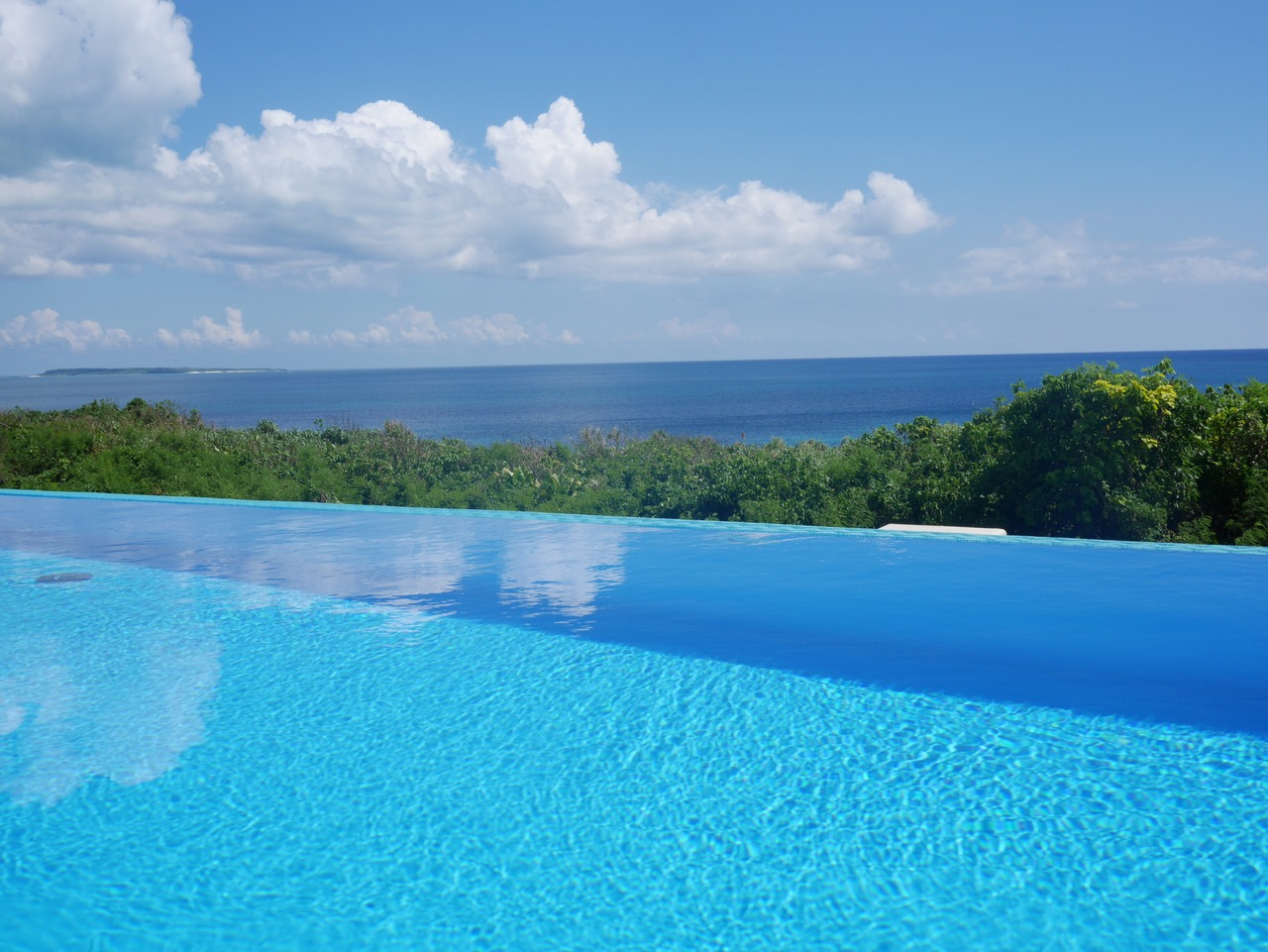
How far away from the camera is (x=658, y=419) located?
51.4 metres

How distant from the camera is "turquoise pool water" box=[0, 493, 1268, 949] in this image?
2.20 meters

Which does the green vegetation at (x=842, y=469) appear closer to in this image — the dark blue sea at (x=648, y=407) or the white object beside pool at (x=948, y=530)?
the white object beside pool at (x=948, y=530)

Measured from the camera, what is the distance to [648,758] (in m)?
3.04

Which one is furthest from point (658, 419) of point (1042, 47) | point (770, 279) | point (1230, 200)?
point (1042, 47)

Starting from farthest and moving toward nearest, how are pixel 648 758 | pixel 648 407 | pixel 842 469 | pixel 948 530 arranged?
1. pixel 648 407
2. pixel 842 469
3. pixel 948 530
4. pixel 648 758

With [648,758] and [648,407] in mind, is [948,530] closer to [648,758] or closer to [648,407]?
[648,758]

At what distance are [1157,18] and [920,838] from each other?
43.5 feet

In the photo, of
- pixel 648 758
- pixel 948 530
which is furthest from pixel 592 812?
pixel 948 530

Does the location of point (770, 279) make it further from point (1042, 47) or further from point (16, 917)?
point (16, 917)

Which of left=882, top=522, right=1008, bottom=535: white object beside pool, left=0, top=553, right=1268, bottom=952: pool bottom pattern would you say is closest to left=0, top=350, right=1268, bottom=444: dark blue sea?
left=882, top=522, right=1008, bottom=535: white object beside pool

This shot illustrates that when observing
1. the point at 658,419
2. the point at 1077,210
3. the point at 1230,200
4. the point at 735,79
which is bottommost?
the point at 658,419

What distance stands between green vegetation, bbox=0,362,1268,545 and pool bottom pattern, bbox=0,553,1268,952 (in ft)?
11.9

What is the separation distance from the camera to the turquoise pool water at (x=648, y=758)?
7.22ft

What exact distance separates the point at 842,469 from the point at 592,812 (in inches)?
237
